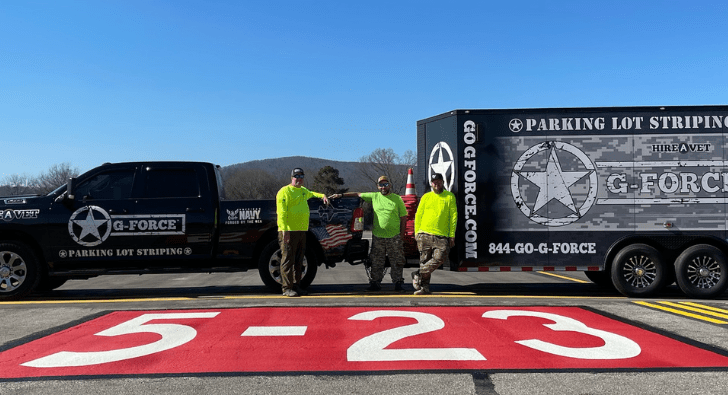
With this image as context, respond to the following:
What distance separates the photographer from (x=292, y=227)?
26.8 ft

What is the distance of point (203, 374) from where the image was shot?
4.15 m

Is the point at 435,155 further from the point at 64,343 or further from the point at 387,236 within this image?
the point at 64,343

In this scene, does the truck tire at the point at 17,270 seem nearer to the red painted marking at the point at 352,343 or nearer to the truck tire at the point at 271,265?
the red painted marking at the point at 352,343

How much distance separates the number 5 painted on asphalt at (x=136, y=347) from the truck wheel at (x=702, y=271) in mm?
6780

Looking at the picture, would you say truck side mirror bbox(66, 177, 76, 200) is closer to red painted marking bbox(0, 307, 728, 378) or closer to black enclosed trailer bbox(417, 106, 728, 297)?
red painted marking bbox(0, 307, 728, 378)

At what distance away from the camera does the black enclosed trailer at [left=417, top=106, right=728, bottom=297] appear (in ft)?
27.4

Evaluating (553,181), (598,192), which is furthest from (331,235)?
(598,192)

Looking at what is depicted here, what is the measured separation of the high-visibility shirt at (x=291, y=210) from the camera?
8.13 m

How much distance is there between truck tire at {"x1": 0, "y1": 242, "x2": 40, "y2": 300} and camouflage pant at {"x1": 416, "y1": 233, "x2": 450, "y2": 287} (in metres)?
5.73

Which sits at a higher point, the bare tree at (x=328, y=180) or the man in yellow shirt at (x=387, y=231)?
the bare tree at (x=328, y=180)

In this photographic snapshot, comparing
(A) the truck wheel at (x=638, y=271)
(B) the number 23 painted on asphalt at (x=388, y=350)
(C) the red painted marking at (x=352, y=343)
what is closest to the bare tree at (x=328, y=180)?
(A) the truck wheel at (x=638, y=271)

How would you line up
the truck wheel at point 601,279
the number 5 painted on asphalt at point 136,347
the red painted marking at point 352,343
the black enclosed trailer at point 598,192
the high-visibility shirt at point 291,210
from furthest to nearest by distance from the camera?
the truck wheel at point 601,279
the black enclosed trailer at point 598,192
the high-visibility shirt at point 291,210
the number 5 painted on asphalt at point 136,347
the red painted marking at point 352,343

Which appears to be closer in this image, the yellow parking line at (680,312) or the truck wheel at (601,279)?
the yellow parking line at (680,312)

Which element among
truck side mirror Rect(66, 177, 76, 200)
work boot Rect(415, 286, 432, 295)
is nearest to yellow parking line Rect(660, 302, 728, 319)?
work boot Rect(415, 286, 432, 295)
